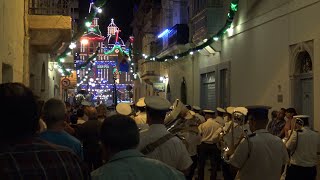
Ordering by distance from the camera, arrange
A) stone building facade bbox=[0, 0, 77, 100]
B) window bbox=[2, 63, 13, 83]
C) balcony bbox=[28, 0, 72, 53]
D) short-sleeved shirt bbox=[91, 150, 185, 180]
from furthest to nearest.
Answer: balcony bbox=[28, 0, 72, 53] → window bbox=[2, 63, 13, 83] → stone building facade bbox=[0, 0, 77, 100] → short-sleeved shirt bbox=[91, 150, 185, 180]

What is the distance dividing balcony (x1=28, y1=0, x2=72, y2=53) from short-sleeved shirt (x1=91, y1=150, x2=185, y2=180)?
430 inches

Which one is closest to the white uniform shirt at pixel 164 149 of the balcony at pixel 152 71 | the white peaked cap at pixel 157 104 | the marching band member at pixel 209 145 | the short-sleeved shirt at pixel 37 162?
the white peaked cap at pixel 157 104

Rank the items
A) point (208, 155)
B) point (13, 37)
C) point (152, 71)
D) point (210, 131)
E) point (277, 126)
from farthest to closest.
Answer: point (152, 71), point (208, 155), point (210, 131), point (277, 126), point (13, 37)

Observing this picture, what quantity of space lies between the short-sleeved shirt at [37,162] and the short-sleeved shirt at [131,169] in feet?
1.47

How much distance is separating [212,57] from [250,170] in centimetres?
1883

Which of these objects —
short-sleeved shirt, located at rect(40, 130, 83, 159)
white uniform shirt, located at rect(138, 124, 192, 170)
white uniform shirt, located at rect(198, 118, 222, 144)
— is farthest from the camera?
white uniform shirt, located at rect(198, 118, 222, 144)

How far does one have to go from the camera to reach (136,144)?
3.29 meters

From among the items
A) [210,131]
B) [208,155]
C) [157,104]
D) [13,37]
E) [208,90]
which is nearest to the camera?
[157,104]

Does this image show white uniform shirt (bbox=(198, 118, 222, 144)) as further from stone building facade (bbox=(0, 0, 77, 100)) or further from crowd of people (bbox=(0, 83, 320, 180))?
stone building facade (bbox=(0, 0, 77, 100))

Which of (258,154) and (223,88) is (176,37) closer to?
(223,88)

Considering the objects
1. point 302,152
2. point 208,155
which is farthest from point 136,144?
point 208,155

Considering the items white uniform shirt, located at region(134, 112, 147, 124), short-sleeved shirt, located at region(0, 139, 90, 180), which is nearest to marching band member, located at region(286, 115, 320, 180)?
white uniform shirt, located at region(134, 112, 147, 124)

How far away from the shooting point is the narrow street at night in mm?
2711

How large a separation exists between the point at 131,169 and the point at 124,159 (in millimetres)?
85
